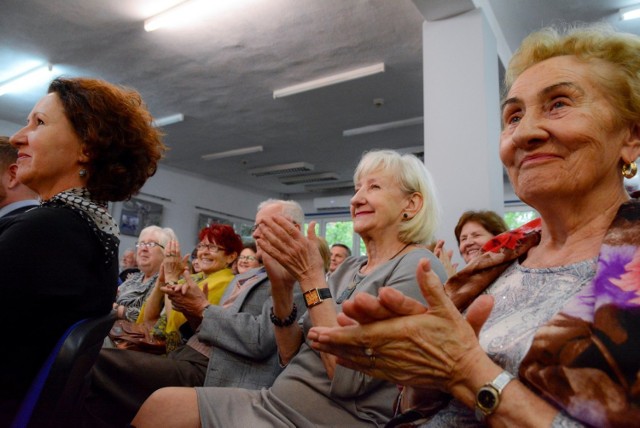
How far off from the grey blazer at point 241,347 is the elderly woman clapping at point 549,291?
972 mm

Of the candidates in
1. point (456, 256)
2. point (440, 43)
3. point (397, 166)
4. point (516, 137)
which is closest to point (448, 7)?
point (440, 43)

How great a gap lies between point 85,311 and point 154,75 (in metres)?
5.01

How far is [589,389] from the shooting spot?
0.70 meters

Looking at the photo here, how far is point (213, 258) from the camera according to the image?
11.3ft

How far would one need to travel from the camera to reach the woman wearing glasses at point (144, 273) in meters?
3.64

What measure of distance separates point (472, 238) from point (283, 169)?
6856 millimetres

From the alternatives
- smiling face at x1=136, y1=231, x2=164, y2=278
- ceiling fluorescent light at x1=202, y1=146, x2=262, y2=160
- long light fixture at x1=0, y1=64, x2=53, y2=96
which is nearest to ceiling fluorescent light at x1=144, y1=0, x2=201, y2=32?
long light fixture at x1=0, y1=64, x2=53, y2=96

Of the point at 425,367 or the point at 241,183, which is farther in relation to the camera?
the point at 241,183

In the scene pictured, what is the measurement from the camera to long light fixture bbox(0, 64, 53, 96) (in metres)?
5.56

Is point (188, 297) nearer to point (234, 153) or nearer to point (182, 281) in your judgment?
point (182, 281)

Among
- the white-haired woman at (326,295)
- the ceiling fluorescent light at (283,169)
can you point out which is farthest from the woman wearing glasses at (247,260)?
the ceiling fluorescent light at (283,169)

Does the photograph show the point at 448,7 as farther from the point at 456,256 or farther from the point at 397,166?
the point at 397,166

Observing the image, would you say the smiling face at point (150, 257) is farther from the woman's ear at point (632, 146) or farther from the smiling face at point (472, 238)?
the woman's ear at point (632, 146)

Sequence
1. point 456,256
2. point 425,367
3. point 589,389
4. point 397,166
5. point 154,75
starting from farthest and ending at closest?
point 154,75 < point 456,256 < point 397,166 < point 425,367 < point 589,389
